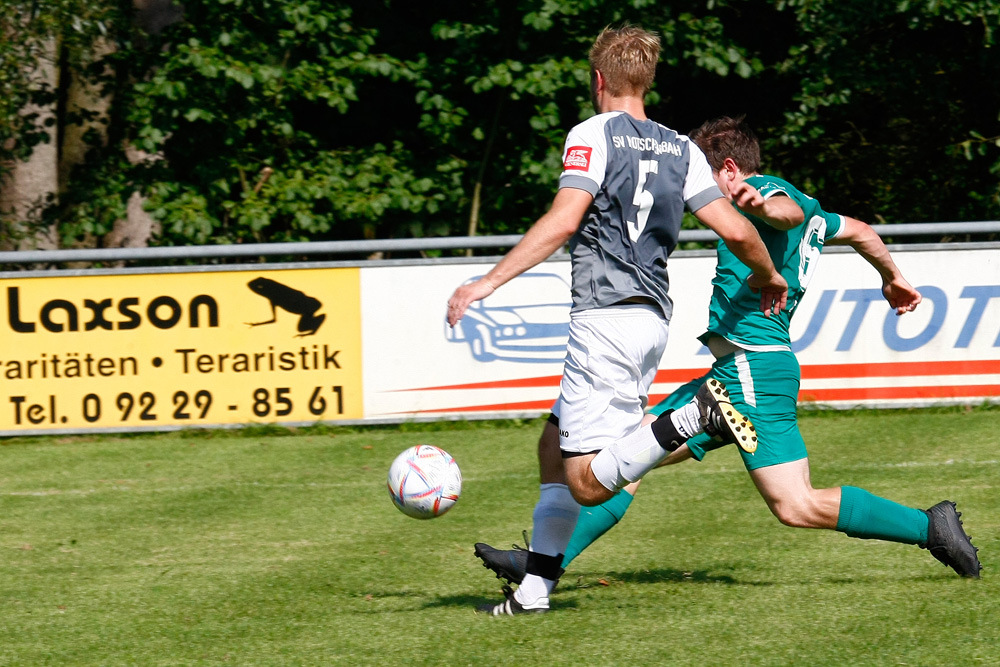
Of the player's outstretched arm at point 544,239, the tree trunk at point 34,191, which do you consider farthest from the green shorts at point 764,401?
the tree trunk at point 34,191

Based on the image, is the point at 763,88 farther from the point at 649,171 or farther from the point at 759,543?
the point at 649,171

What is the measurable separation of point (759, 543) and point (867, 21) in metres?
7.99

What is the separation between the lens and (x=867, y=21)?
40.3 feet

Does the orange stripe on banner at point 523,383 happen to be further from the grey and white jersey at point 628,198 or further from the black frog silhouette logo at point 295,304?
the grey and white jersey at point 628,198

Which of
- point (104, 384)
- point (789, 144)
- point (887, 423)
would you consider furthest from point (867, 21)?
point (104, 384)

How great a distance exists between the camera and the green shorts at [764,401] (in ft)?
15.4

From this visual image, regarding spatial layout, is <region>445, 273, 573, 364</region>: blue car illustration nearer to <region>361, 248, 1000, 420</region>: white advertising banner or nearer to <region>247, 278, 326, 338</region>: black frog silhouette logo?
<region>361, 248, 1000, 420</region>: white advertising banner

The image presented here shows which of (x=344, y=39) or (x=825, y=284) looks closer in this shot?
(x=825, y=284)

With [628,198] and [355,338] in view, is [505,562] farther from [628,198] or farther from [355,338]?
[355,338]

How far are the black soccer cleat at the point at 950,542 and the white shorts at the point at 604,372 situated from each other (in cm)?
137

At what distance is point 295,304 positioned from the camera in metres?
9.82

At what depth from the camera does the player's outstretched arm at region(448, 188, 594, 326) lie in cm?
415

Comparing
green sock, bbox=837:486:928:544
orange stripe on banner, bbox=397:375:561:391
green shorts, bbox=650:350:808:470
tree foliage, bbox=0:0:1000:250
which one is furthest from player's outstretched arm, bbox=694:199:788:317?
tree foliage, bbox=0:0:1000:250

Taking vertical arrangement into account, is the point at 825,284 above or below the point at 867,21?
below
